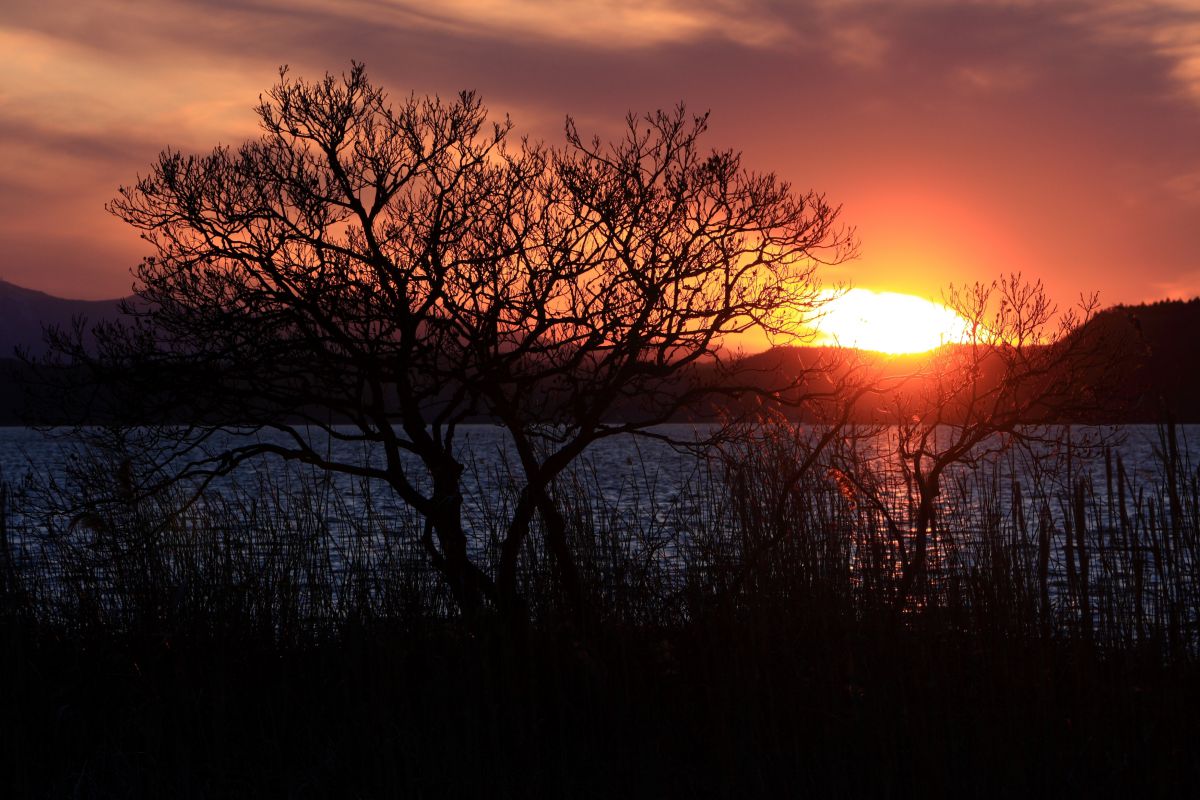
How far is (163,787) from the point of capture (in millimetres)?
4422

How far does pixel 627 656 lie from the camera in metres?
5.38

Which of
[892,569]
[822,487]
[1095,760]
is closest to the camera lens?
[1095,760]

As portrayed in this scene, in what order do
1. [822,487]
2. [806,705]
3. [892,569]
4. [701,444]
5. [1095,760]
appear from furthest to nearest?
[822,487] < [892,569] < [701,444] < [806,705] < [1095,760]

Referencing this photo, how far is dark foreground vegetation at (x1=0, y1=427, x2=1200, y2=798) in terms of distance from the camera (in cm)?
445

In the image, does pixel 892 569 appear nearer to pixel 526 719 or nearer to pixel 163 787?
pixel 526 719

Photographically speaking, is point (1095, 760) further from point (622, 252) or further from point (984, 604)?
point (622, 252)

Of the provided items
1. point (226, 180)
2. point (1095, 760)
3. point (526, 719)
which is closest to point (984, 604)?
point (1095, 760)

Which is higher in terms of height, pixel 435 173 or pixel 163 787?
pixel 435 173

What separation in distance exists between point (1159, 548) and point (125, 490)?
18.8ft

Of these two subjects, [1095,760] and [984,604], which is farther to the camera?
[984,604]

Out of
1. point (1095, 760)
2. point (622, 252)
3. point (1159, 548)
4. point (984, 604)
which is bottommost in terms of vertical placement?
point (1095, 760)

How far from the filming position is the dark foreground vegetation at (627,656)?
445 centimetres

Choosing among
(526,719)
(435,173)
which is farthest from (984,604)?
(435,173)

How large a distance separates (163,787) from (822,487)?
4827mm
